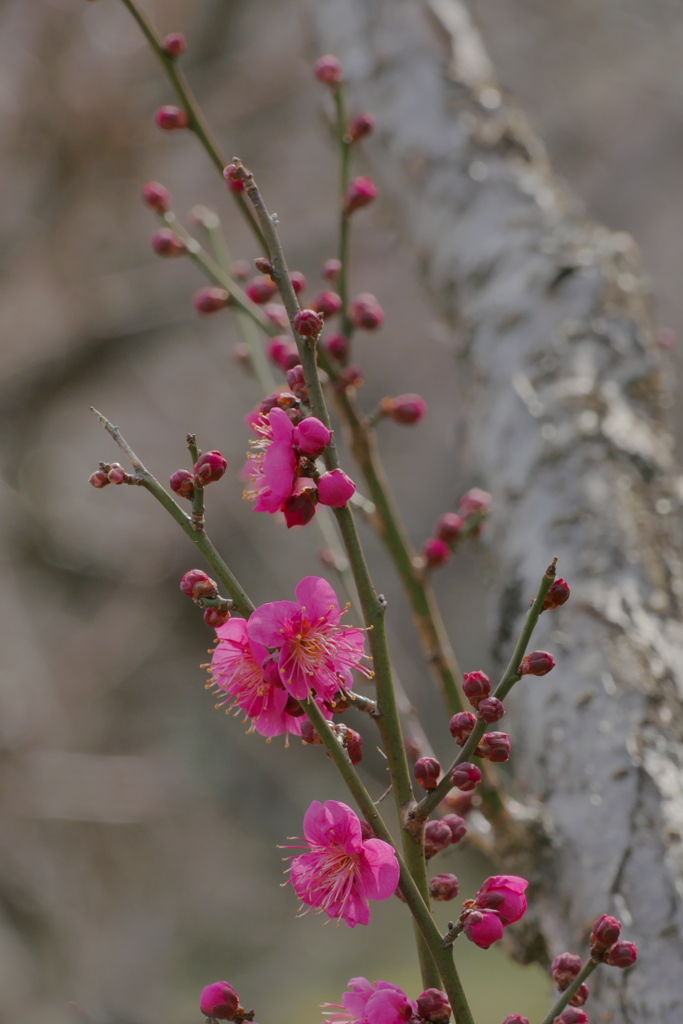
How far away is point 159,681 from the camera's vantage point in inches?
181

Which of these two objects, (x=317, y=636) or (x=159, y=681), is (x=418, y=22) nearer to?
(x=317, y=636)

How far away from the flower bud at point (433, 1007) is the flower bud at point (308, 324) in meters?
0.31

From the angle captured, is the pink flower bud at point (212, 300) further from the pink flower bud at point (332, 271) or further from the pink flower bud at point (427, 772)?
the pink flower bud at point (427, 772)

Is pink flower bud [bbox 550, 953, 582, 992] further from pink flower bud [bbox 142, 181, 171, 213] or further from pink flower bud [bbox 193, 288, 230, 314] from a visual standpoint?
pink flower bud [bbox 142, 181, 171, 213]

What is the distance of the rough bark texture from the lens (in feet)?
2.19

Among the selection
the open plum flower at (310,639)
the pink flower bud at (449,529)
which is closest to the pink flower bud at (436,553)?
the pink flower bud at (449,529)

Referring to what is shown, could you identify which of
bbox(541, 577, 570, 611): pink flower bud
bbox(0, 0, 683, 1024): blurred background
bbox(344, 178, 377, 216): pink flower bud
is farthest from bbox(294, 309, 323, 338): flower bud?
bbox(0, 0, 683, 1024): blurred background

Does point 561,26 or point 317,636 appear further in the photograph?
point 561,26

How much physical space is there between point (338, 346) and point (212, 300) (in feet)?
0.39

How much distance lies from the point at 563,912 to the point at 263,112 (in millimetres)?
3735

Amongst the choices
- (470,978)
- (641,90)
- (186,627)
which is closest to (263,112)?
(641,90)

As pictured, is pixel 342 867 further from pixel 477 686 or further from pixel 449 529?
pixel 449 529

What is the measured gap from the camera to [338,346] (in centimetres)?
83

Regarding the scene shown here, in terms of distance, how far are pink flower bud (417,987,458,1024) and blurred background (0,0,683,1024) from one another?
1801 millimetres
